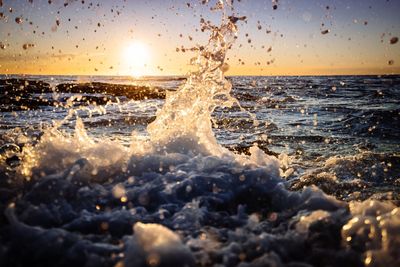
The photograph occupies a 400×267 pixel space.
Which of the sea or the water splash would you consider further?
the water splash

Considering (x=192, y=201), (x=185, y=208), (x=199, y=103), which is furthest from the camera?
(x=199, y=103)

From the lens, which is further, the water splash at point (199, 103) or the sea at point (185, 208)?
the water splash at point (199, 103)

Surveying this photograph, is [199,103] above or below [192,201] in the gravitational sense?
above

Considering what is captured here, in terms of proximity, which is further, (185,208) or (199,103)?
(199,103)

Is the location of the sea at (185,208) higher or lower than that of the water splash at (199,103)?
lower

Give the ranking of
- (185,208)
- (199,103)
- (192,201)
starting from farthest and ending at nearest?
1. (199,103)
2. (192,201)
3. (185,208)

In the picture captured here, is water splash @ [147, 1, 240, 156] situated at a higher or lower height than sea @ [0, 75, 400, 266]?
higher

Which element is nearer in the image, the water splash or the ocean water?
the ocean water

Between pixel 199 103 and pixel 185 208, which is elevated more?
pixel 199 103

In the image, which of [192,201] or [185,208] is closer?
[185,208]

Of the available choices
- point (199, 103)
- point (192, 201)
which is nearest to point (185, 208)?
→ point (192, 201)

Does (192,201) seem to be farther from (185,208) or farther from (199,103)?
(199,103)

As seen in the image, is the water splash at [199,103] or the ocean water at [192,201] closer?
the ocean water at [192,201]

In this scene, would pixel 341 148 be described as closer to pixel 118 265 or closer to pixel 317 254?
pixel 317 254
